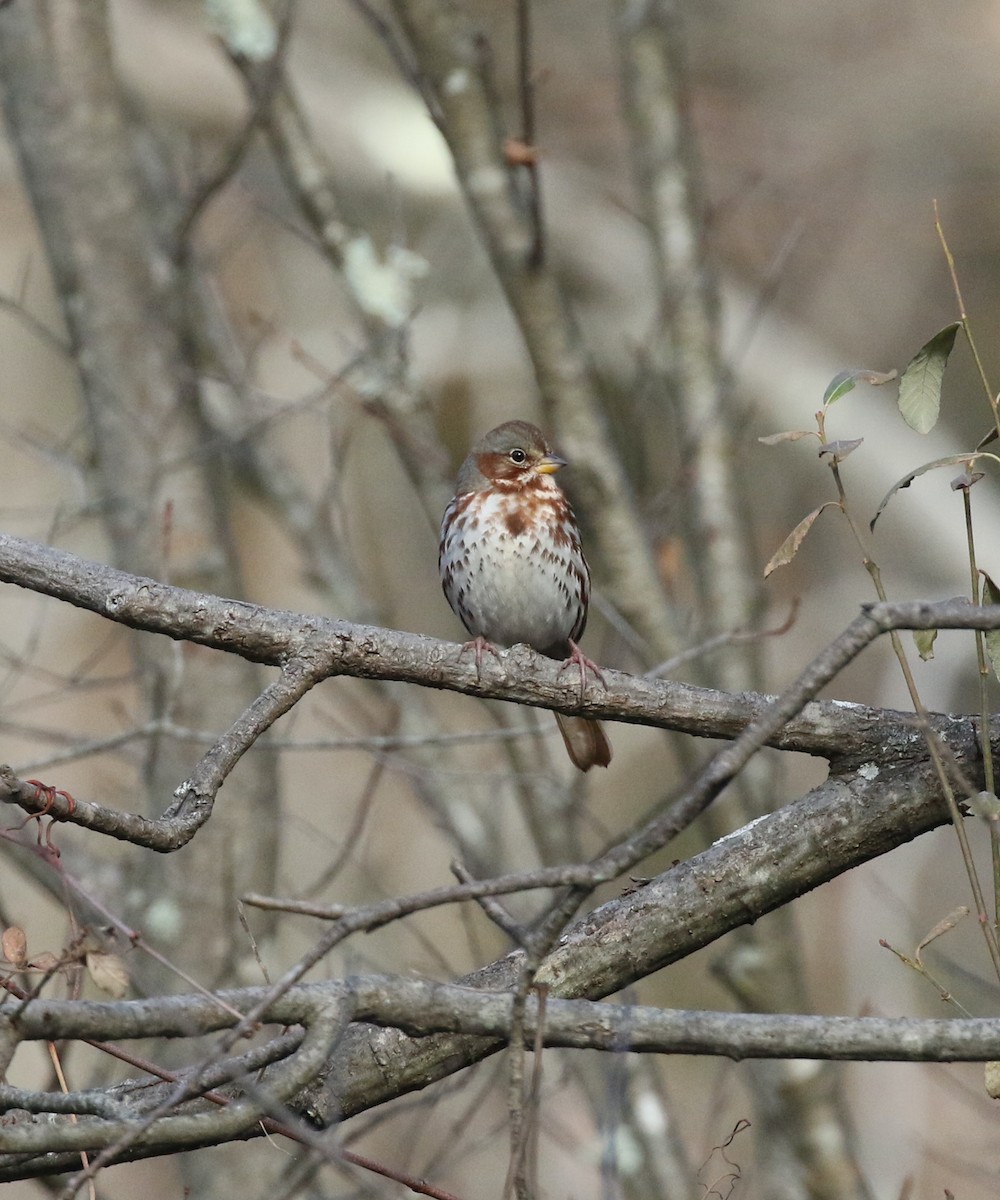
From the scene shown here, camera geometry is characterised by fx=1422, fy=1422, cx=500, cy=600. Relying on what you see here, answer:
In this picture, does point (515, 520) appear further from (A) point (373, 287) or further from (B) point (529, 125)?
(A) point (373, 287)

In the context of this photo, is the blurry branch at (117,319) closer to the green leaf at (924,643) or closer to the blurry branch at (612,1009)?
the blurry branch at (612,1009)

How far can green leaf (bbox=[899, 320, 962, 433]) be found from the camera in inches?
113

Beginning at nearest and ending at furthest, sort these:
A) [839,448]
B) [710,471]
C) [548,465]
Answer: [839,448]
[548,465]
[710,471]

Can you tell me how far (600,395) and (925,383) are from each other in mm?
5248

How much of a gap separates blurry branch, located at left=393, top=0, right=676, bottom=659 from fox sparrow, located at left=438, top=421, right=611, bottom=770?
0.66m

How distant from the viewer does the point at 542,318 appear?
6082mm

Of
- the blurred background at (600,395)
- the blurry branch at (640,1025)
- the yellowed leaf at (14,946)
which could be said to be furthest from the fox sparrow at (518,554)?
the blurry branch at (640,1025)

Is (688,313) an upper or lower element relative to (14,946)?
upper

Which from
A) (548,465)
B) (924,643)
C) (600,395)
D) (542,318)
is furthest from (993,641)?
(600,395)

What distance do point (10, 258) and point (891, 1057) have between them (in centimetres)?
1222

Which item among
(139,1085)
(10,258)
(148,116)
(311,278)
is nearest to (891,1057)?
(139,1085)

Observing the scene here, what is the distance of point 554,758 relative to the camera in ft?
26.8

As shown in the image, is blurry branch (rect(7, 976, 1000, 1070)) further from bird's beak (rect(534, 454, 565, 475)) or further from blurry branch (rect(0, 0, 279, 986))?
blurry branch (rect(0, 0, 279, 986))

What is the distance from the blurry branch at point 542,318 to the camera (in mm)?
6078
